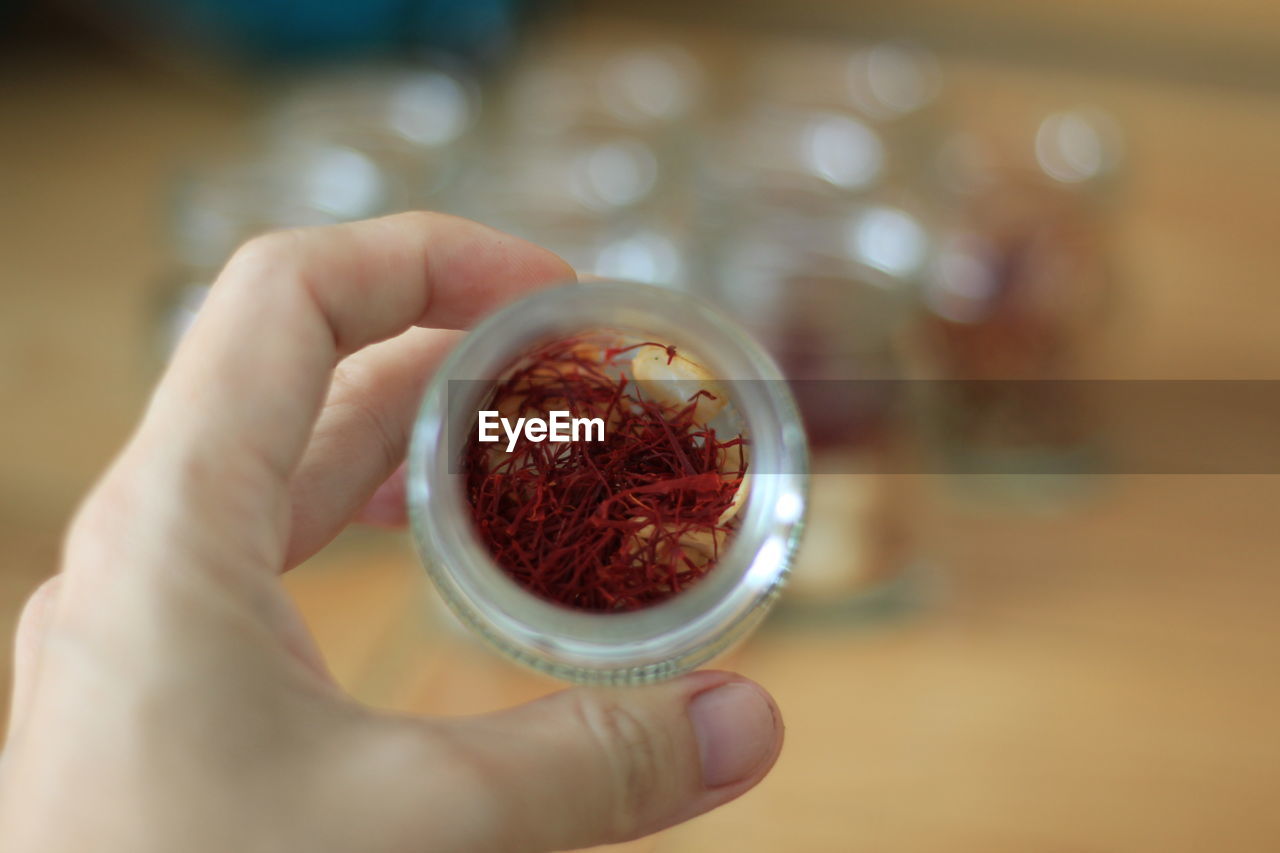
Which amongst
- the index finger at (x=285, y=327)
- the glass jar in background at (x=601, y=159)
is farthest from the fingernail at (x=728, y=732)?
the glass jar in background at (x=601, y=159)

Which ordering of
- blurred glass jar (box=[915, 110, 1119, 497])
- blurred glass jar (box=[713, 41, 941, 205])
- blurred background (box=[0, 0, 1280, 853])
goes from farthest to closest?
blurred glass jar (box=[713, 41, 941, 205])
blurred glass jar (box=[915, 110, 1119, 497])
blurred background (box=[0, 0, 1280, 853])

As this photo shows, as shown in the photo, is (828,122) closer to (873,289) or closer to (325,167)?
(873,289)

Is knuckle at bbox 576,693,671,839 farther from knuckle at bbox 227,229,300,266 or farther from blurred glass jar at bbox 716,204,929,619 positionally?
blurred glass jar at bbox 716,204,929,619

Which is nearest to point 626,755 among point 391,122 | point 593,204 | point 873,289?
point 873,289

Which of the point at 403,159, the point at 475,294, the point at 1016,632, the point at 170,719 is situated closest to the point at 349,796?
the point at 170,719

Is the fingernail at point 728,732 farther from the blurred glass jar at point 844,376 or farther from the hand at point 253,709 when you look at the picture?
the blurred glass jar at point 844,376

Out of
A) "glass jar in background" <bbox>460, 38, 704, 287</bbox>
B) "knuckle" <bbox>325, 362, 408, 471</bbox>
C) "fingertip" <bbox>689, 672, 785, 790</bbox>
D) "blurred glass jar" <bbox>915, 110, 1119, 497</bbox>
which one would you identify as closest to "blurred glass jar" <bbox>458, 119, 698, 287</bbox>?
"glass jar in background" <bbox>460, 38, 704, 287</bbox>

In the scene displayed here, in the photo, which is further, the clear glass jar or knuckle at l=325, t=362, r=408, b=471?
knuckle at l=325, t=362, r=408, b=471
